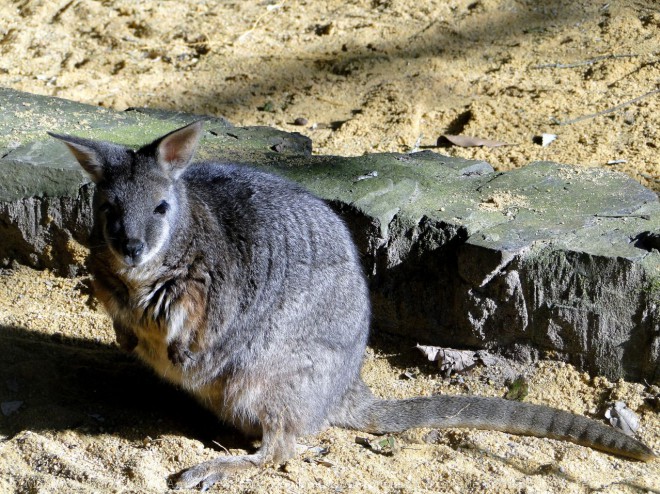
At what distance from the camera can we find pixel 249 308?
3.90 metres

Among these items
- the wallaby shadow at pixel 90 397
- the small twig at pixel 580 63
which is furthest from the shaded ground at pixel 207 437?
the small twig at pixel 580 63

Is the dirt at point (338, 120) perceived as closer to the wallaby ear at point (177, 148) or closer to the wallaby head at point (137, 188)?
the wallaby head at point (137, 188)

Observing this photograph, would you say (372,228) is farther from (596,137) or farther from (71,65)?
(71,65)

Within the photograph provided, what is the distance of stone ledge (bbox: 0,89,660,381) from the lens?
411 cm

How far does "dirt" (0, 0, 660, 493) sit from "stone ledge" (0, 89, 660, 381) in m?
0.16

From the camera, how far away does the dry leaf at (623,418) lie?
4.02 meters

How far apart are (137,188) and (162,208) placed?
0.14m

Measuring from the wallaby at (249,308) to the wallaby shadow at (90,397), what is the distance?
214 millimetres

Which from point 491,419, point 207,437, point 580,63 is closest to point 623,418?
point 491,419

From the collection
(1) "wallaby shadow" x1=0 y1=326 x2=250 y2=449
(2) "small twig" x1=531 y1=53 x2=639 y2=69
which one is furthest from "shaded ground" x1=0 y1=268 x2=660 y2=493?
(2) "small twig" x1=531 y1=53 x2=639 y2=69

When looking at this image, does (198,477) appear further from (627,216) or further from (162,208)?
(627,216)

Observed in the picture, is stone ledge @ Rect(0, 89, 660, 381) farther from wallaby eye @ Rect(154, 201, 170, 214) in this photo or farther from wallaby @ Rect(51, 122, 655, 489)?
wallaby eye @ Rect(154, 201, 170, 214)

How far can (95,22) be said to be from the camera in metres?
8.06

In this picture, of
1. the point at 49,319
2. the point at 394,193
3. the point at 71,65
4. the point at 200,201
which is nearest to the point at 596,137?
the point at 394,193
